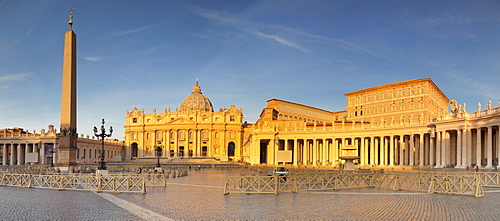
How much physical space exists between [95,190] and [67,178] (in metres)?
2.38

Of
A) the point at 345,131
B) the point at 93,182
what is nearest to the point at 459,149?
the point at 345,131

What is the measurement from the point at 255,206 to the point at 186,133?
385 ft

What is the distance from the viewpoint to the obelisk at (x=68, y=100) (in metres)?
33.8

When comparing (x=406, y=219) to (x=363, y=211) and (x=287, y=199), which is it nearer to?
(x=363, y=211)

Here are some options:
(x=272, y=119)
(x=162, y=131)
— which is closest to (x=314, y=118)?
(x=272, y=119)

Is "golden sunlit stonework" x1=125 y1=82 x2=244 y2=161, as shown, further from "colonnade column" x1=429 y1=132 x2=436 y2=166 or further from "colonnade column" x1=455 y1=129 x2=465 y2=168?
"colonnade column" x1=455 y1=129 x2=465 y2=168

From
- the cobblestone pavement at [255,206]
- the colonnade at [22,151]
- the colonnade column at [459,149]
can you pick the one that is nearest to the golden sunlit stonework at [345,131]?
the colonnade column at [459,149]

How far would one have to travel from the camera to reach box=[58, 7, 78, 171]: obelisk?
3375 cm

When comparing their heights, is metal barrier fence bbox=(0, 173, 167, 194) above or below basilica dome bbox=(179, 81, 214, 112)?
below

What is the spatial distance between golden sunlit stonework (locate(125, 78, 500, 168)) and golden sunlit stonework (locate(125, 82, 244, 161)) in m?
0.31

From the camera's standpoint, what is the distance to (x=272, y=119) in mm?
89250

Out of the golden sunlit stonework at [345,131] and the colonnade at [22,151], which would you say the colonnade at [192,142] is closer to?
the golden sunlit stonework at [345,131]

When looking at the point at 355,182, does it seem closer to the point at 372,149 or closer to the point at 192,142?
the point at 372,149

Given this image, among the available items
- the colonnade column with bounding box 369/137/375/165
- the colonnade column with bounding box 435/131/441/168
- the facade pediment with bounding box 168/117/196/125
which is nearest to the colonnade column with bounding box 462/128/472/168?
the colonnade column with bounding box 435/131/441/168
